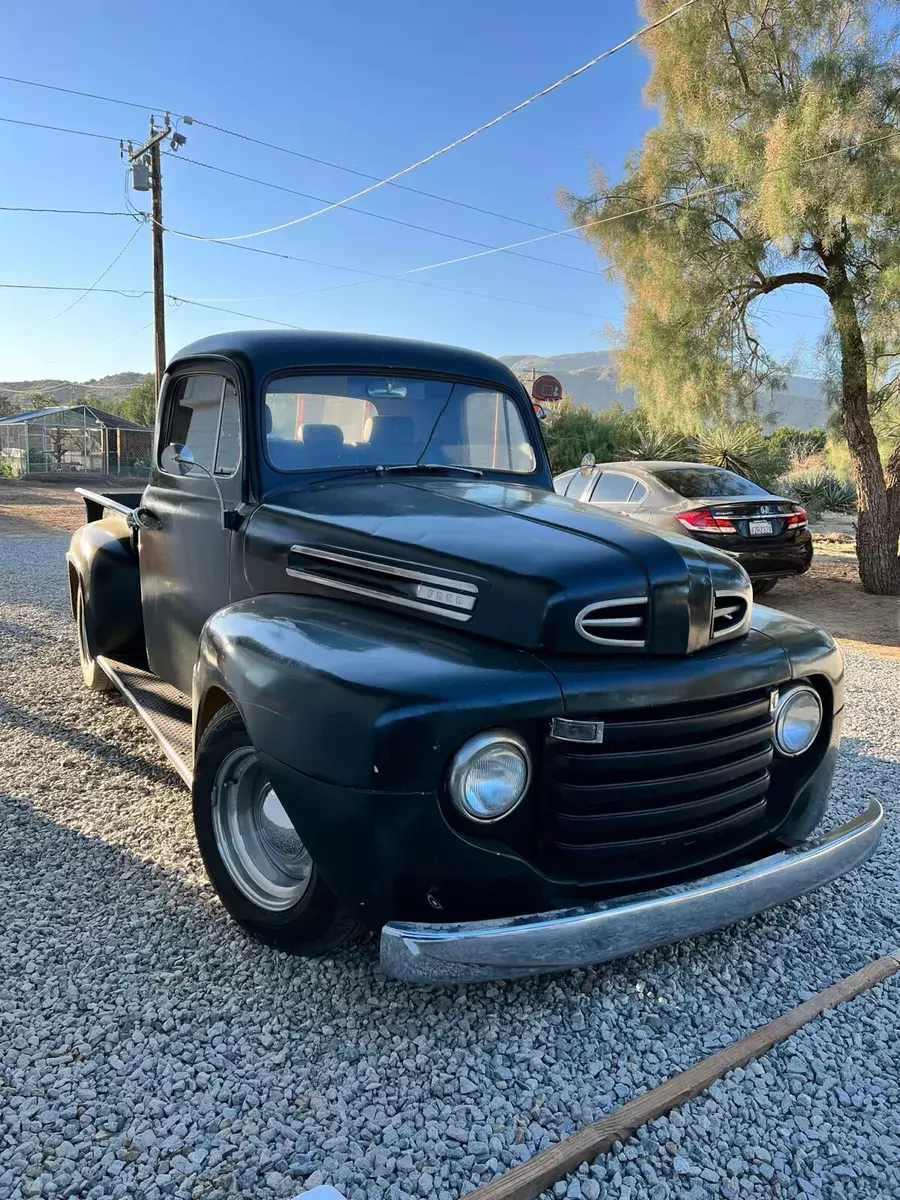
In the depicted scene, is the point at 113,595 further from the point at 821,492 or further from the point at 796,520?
the point at 821,492

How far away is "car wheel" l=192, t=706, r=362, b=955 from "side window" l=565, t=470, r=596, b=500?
25.0 ft

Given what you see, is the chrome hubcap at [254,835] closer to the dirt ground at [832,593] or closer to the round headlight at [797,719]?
the round headlight at [797,719]

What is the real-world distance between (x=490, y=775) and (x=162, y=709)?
2240mm

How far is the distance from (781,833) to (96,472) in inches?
1300

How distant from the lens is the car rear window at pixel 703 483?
9.37m

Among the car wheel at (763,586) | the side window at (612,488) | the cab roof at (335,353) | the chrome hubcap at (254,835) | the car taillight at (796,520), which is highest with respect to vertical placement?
the cab roof at (335,353)

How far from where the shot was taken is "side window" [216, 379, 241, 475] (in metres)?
3.48

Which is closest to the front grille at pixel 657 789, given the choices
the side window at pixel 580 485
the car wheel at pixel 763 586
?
the side window at pixel 580 485

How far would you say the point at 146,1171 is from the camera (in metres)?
1.90

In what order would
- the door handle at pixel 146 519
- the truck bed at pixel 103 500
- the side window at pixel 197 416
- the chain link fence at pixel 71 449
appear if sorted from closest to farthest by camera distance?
the side window at pixel 197 416 → the door handle at pixel 146 519 → the truck bed at pixel 103 500 → the chain link fence at pixel 71 449

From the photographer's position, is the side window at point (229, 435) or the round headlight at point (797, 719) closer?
the round headlight at point (797, 719)

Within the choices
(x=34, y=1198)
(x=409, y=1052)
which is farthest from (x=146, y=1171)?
(x=409, y=1052)

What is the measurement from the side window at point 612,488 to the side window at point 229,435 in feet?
21.6

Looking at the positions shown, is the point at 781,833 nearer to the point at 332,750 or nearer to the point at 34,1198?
the point at 332,750
